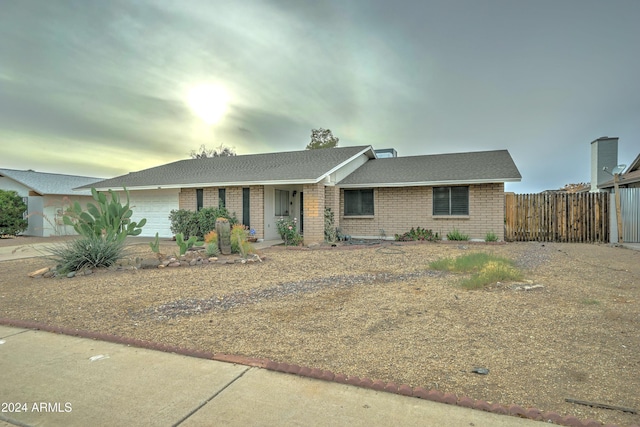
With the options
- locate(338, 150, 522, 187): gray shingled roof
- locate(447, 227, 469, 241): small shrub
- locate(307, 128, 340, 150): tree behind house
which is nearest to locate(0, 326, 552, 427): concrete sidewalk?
locate(447, 227, 469, 241): small shrub

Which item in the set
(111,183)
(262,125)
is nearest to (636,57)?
(262,125)

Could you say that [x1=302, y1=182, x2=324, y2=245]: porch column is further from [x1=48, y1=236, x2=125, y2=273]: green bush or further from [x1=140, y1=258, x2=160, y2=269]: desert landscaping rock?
[x1=48, y1=236, x2=125, y2=273]: green bush

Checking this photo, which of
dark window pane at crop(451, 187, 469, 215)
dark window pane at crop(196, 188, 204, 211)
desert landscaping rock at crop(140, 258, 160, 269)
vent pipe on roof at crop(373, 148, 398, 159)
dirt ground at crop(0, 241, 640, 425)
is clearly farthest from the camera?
vent pipe on roof at crop(373, 148, 398, 159)

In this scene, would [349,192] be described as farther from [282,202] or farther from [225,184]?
[225,184]

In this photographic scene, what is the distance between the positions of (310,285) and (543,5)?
12364 millimetres

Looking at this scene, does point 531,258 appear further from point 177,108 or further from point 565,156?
point 565,156

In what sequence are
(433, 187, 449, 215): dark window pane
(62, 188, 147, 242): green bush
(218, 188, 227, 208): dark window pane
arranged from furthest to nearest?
(218, 188, 227, 208): dark window pane → (433, 187, 449, 215): dark window pane → (62, 188, 147, 242): green bush

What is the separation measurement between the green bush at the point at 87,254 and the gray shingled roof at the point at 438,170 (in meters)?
10.2

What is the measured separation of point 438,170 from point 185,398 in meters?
15.5

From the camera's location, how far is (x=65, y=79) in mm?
12445

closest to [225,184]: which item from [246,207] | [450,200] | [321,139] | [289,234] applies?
[246,207]

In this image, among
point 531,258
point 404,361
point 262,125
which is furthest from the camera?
point 262,125

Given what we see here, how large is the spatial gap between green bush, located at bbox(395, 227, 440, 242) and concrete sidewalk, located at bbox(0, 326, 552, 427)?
1296cm

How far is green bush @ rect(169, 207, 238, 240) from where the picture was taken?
15797 millimetres
